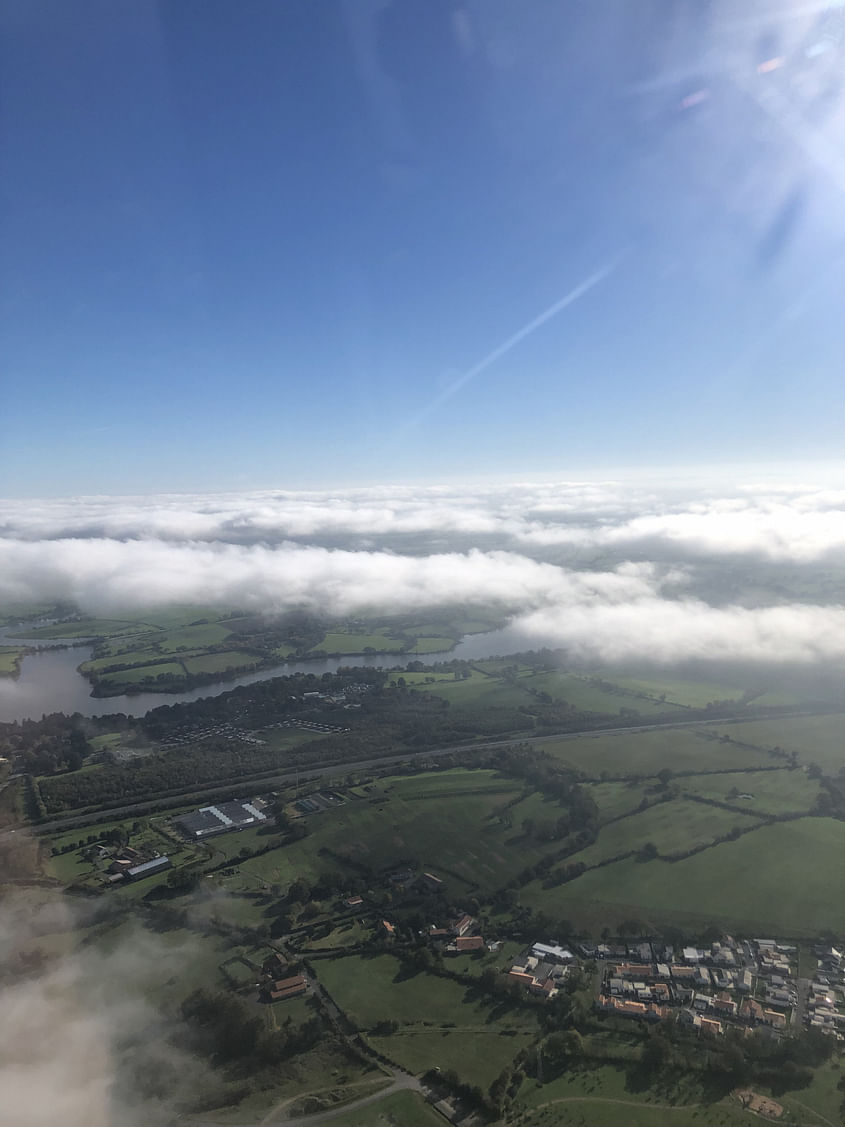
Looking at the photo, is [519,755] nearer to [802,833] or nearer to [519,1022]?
[802,833]

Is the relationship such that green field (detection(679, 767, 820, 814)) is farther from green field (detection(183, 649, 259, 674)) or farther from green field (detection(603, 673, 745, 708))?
green field (detection(183, 649, 259, 674))

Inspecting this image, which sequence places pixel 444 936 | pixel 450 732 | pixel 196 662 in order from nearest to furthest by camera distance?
1. pixel 444 936
2. pixel 450 732
3. pixel 196 662

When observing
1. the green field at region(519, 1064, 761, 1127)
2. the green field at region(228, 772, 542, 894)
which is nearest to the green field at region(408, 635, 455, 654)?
the green field at region(228, 772, 542, 894)

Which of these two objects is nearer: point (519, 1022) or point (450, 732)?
point (519, 1022)

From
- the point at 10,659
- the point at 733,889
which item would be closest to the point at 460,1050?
the point at 733,889

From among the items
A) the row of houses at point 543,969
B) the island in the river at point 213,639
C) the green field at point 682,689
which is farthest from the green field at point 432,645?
the row of houses at point 543,969

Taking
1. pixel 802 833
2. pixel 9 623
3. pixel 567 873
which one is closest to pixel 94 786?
pixel 567 873

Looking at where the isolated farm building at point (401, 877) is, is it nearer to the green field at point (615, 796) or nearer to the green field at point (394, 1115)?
the green field at point (394, 1115)
